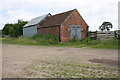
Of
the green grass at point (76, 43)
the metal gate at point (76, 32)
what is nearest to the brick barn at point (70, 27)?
the metal gate at point (76, 32)

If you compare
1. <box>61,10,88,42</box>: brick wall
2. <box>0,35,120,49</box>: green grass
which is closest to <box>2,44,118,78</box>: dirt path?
<box>0,35,120,49</box>: green grass

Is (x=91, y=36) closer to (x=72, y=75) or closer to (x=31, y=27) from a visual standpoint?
(x=31, y=27)

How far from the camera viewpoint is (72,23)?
2711 cm

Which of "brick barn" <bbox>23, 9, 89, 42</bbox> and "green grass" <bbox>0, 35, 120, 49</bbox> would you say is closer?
"green grass" <bbox>0, 35, 120, 49</bbox>

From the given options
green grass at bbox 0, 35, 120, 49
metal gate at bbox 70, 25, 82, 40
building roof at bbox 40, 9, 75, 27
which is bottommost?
green grass at bbox 0, 35, 120, 49

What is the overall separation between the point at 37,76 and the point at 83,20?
23949mm

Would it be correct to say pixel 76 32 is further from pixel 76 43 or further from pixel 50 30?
pixel 50 30

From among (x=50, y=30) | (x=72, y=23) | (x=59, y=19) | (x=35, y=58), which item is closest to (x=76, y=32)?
(x=72, y=23)

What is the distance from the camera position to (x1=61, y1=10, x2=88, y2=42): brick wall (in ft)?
86.1

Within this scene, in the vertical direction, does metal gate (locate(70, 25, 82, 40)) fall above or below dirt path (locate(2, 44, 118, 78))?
above

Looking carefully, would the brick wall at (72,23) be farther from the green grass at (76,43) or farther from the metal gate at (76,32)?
the green grass at (76,43)

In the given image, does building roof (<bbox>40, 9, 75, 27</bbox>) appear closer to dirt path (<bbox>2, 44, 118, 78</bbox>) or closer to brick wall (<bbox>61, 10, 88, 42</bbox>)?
brick wall (<bbox>61, 10, 88, 42</bbox>)

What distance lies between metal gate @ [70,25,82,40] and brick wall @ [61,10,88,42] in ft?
2.18

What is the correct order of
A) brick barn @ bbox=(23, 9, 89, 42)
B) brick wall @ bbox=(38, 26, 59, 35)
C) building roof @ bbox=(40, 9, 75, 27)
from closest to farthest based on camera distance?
brick barn @ bbox=(23, 9, 89, 42) < brick wall @ bbox=(38, 26, 59, 35) < building roof @ bbox=(40, 9, 75, 27)
